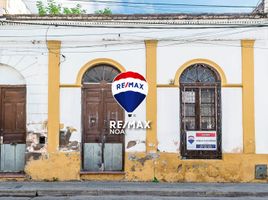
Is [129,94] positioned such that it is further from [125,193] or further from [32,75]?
[32,75]

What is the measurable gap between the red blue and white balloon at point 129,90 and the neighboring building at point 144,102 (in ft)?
1.96

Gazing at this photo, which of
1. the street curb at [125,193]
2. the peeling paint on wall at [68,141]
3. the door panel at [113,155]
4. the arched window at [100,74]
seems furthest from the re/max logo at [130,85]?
the street curb at [125,193]

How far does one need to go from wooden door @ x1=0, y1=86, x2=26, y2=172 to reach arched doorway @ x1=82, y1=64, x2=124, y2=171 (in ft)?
6.03

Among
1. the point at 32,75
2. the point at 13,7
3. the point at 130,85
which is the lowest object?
the point at 130,85

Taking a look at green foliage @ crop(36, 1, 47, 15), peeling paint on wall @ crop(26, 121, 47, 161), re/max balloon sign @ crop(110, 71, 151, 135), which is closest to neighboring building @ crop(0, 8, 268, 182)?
peeling paint on wall @ crop(26, 121, 47, 161)

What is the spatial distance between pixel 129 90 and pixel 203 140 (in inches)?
116

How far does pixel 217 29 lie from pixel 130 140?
4199 millimetres

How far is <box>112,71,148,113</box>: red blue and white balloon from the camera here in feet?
43.1

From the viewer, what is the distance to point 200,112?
14.4 metres

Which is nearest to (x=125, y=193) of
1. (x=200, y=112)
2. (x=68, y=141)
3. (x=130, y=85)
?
(x=68, y=141)

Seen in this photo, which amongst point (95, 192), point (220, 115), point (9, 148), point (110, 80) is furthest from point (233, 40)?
point (9, 148)

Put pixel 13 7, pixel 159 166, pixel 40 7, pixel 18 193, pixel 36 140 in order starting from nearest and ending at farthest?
1. pixel 18 193
2. pixel 159 166
3. pixel 36 140
4. pixel 13 7
5. pixel 40 7

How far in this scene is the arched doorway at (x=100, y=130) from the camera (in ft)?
47.1

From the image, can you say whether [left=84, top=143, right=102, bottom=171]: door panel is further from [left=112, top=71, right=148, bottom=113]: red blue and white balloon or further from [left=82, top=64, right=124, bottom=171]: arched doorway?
[left=112, top=71, right=148, bottom=113]: red blue and white balloon
